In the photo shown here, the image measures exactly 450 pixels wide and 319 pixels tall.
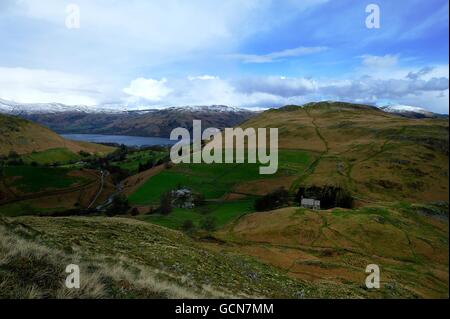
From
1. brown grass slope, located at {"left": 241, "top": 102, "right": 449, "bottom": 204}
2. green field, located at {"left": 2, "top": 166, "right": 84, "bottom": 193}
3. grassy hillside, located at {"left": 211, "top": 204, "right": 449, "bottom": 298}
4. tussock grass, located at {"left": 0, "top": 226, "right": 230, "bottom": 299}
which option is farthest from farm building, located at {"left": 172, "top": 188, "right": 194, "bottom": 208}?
tussock grass, located at {"left": 0, "top": 226, "right": 230, "bottom": 299}

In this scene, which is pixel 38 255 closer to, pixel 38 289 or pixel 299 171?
pixel 38 289

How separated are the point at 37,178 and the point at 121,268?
125m

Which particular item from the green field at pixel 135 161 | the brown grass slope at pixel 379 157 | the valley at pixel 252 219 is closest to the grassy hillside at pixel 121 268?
the valley at pixel 252 219

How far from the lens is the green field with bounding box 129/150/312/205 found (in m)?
114

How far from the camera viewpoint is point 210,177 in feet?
408

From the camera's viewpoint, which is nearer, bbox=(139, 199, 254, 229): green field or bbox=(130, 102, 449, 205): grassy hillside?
bbox=(139, 199, 254, 229): green field

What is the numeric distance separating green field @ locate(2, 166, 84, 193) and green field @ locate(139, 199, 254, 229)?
50.5m

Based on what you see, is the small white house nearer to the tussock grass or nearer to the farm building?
the farm building

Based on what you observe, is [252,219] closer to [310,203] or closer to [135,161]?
[310,203]

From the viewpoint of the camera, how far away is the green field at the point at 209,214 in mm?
77875

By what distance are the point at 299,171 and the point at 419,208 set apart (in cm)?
4364

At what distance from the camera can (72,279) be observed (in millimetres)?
10242

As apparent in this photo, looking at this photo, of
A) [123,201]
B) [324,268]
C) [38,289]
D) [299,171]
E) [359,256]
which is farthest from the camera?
[299,171]
